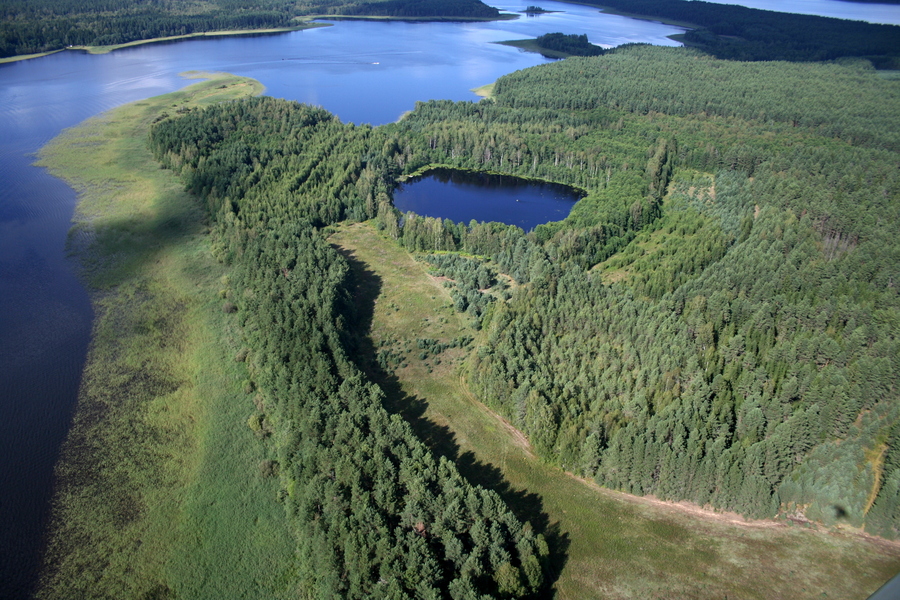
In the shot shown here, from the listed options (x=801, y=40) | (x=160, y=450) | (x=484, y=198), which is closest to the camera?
(x=160, y=450)

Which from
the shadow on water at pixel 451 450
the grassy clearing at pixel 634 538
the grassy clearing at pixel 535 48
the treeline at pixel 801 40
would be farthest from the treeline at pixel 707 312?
the grassy clearing at pixel 535 48

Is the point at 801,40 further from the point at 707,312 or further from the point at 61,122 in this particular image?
the point at 61,122

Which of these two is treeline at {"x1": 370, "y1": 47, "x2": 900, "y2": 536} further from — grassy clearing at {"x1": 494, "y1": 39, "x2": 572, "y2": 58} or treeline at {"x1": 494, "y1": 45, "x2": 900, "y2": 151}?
grassy clearing at {"x1": 494, "y1": 39, "x2": 572, "y2": 58}

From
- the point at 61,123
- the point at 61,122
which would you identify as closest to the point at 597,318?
the point at 61,123

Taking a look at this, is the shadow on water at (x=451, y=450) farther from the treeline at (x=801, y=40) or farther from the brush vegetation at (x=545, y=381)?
the treeline at (x=801, y=40)

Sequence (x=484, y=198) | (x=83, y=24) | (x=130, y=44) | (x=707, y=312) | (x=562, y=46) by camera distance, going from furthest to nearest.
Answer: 1. (x=562, y=46)
2. (x=83, y=24)
3. (x=130, y=44)
4. (x=484, y=198)
5. (x=707, y=312)

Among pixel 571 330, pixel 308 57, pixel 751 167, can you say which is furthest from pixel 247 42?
pixel 571 330

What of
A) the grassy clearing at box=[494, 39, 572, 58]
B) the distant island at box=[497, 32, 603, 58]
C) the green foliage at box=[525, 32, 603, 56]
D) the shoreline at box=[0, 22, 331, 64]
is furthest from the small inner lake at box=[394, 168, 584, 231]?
the shoreline at box=[0, 22, 331, 64]
